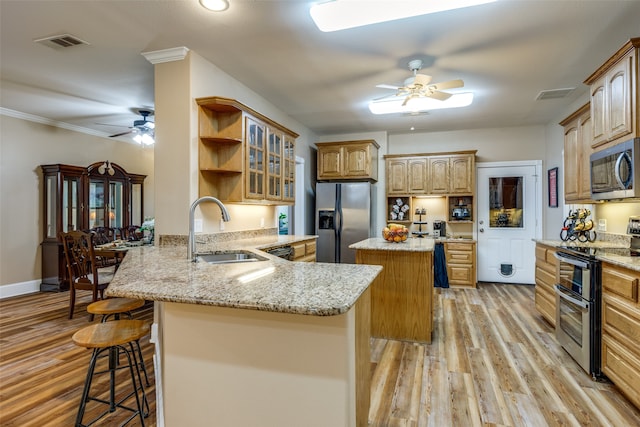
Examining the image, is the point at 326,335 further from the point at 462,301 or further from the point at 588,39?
the point at 462,301

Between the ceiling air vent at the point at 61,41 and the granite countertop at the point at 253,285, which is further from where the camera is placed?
the ceiling air vent at the point at 61,41

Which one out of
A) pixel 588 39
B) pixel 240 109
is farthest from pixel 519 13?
pixel 240 109

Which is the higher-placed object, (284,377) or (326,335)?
(326,335)

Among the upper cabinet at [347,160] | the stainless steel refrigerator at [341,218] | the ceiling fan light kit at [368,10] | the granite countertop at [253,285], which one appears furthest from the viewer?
the upper cabinet at [347,160]

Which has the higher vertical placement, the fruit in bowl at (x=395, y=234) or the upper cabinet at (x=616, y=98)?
the upper cabinet at (x=616, y=98)

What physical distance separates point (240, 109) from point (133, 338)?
7.29 ft

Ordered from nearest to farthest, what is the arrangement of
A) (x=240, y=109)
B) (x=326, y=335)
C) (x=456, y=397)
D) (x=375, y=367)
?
(x=326, y=335)
(x=456, y=397)
(x=375, y=367)
(x=240, y=109)

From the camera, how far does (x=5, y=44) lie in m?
2.87

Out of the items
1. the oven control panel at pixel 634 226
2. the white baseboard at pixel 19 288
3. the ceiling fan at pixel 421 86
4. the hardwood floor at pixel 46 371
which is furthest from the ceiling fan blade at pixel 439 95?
the white baseboard at pixel 19 288

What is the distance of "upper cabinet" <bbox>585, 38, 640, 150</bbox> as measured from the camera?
235cm

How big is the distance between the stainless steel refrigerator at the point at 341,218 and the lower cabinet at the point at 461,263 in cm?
139

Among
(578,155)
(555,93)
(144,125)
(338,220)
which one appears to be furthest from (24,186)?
(555,93)

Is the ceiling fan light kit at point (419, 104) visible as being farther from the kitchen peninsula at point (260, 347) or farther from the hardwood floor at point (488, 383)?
the kitchen peninsula at point (260, 347)

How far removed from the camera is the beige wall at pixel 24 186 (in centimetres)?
468
